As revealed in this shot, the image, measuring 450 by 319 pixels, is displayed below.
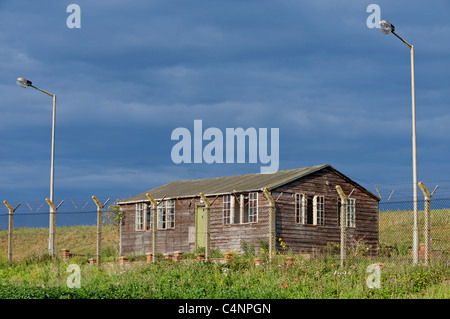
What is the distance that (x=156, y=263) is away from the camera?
21.6 meters

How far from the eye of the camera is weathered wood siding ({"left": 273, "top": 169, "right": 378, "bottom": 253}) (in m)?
30.0

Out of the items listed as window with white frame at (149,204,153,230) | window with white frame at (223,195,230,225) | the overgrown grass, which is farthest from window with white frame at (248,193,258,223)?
the overgrown grass

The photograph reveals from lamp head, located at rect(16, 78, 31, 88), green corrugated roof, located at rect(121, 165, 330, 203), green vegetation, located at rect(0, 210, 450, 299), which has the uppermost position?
lamp head, located at rect(16, 78, 31, 88)

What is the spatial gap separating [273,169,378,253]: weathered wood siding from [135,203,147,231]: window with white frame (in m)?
10.1

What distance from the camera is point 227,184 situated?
34.8 meters

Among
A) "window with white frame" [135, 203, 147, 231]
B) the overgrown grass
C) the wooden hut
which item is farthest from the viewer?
"window with white frame" [135, 203, 147, 231]

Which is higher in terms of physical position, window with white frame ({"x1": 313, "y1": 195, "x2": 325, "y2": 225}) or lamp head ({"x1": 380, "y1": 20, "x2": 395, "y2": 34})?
lamp head ({"x1": 380, "y1": 20, "x2": 395, "y2": 34})

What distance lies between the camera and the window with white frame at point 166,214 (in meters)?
34.9

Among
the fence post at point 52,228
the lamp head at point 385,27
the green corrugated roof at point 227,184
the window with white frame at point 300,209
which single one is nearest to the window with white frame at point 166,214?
the green corrugated roof at point 227,184

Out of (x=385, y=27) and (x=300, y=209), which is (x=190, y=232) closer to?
(x=300, y=209)

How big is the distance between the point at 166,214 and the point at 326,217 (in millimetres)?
9200

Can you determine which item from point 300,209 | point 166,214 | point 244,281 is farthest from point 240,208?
point 244,281

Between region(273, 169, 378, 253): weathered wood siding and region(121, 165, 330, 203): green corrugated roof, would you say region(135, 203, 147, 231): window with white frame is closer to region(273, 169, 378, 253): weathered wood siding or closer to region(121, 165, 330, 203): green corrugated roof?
region(121, 165, 330, 203): green corrugated roof
